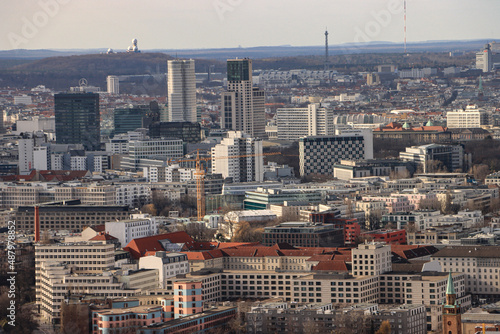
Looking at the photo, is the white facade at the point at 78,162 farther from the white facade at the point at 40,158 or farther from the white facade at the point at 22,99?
the white facade at the point at 22,99

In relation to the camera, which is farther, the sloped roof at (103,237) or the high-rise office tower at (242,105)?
the high-rise office tower at (242,105)

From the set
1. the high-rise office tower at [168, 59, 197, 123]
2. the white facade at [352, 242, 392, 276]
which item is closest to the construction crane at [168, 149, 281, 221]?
the white facade at [352, 242, 392, 276]

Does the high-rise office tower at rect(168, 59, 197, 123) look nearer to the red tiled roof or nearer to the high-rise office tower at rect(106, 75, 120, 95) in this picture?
the high-rise office tower at rect(106, 75, 120, 95)

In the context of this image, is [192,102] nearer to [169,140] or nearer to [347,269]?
[169,140]

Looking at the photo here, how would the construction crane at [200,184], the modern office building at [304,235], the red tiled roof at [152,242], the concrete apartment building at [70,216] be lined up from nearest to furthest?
1. the red tiled roof at [152,242]
2. the modern office building at [304,235]
3. the concrete apartment building at [70,216]
4. the construction crane at [200,184]

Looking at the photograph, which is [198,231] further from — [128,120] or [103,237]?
[128,120]

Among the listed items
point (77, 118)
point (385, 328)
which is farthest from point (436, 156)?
point (385, 328)

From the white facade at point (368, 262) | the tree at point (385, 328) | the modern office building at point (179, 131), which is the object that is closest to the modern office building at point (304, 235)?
the white facade at point (368, 262)
